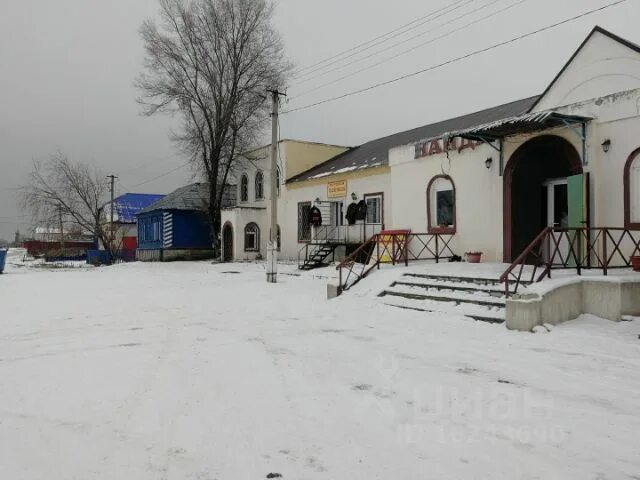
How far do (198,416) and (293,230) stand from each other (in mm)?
21816

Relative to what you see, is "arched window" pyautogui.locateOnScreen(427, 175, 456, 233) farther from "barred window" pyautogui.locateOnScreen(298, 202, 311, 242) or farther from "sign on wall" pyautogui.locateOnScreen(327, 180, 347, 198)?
"barred window" pyautogui.locateOnScreen(298, 202, 311, 242)

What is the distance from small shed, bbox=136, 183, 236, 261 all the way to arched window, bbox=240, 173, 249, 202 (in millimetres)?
2358

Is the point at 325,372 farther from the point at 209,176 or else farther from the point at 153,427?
the point at 209,176

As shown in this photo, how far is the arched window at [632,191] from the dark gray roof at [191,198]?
25.8 meters

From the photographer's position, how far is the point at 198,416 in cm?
403

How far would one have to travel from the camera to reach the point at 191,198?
33.5 metres

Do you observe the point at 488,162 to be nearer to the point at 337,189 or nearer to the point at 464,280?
the point at 464,280

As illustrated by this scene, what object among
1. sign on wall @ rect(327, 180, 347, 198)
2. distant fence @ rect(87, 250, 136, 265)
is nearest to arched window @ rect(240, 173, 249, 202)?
sign on wall @ rect(327, 180, 347, 198)

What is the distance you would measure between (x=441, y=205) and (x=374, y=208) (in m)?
6.48

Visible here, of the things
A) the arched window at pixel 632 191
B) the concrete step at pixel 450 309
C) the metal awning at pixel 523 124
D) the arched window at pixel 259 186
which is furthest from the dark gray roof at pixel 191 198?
the arched window at pixel 632 191

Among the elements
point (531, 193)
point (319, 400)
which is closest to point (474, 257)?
point (531, 193)

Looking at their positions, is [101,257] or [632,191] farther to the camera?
[101,257]

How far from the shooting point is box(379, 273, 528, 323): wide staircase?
27.1 feet

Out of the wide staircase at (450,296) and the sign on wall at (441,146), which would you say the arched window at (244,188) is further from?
the wide staircase at (450,296)
